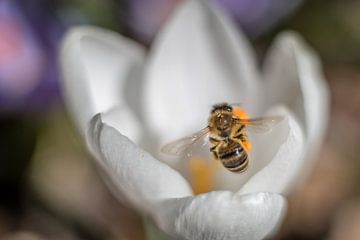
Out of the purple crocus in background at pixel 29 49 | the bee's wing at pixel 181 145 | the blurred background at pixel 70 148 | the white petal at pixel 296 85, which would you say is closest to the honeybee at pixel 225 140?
the bee's wing at pixel 181 145

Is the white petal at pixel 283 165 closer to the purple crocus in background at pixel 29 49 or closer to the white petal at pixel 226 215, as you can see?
the white petal at pixel 226 215

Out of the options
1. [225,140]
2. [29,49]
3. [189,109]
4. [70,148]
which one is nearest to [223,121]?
[225,140]

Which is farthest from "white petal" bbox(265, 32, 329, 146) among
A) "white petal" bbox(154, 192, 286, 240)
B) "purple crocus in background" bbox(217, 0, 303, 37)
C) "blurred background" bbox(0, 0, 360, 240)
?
"purple crocus in background" bbox(217, 0, 303, 37)

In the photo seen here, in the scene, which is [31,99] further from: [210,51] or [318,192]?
[318,192]

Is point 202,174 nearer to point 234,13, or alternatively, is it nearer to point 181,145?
point 181,145

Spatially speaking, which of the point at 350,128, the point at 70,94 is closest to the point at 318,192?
the point at 350,128
